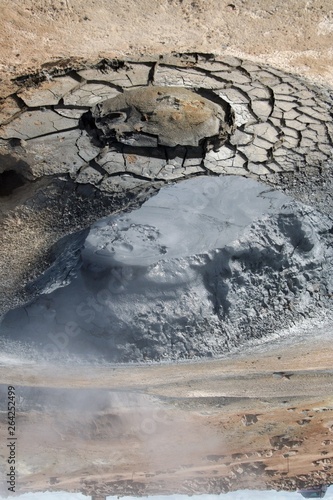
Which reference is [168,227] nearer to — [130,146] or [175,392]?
[130,146]

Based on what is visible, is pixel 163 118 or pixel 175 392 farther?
pixel 175 392

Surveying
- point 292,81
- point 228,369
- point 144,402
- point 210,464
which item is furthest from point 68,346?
point 210,464

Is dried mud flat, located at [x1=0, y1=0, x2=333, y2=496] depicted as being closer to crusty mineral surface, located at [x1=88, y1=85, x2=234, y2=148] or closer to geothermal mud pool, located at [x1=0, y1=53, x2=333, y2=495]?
geothermal mud pool, located at [x1=0, y1=53, x2=333, y2=495]

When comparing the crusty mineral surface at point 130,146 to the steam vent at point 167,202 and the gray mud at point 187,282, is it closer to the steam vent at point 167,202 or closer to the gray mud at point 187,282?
the steam vent at point 167,202

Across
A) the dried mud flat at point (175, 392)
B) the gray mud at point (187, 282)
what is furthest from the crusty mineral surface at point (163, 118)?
the gray mud at point (187, 282)

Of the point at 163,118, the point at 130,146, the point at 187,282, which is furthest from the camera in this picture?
the point at 187,282

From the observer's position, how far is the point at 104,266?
111 inches

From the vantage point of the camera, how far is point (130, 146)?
2.23m

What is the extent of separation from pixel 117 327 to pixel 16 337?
0.52 meters

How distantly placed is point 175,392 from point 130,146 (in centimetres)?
230

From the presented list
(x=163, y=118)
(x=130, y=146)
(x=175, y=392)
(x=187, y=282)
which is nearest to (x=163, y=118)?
(x=163, y=118)

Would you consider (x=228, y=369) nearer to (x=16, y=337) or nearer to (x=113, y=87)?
(x=16, y=337)

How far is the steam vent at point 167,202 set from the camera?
5.99ft

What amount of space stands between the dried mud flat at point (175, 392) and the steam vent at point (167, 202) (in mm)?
124
